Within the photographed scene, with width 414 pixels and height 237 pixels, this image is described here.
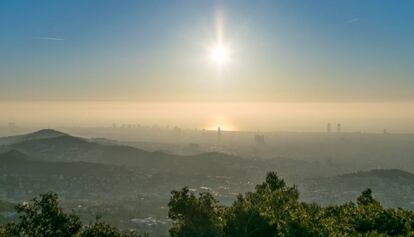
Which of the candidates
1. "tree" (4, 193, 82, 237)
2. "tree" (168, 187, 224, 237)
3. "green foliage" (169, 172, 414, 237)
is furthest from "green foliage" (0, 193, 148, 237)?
"green foliage" (169, 172, 414, 237)

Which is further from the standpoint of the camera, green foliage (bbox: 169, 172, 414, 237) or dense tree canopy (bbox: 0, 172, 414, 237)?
dense tree canopy (bbox: 0, 172, 414, 237)

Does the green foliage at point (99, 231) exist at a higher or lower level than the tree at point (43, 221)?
lower

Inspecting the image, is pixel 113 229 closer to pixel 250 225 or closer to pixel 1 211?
pixel 250 225

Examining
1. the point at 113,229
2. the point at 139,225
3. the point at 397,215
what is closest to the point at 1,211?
the point at 139,225

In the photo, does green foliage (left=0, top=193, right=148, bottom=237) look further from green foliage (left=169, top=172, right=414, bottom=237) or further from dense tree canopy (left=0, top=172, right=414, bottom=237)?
green foliage (left=169, top=172, right=414, bottom=237)

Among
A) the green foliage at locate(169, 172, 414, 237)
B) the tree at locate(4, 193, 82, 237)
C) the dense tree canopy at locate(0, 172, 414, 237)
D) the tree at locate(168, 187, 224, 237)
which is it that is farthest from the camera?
the tree at locate(168, 187, 224, 237)

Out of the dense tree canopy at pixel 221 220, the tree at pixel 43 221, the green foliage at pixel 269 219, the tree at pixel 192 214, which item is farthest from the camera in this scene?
the tree at pixel 192 214

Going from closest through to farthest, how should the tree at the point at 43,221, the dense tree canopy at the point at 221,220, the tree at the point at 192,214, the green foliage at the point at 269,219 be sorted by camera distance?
the green foliage at the point at 269,219
the dense tree canopy at the point at 221,220
the tree at the point at 43,221
the tree at the point at 192,214

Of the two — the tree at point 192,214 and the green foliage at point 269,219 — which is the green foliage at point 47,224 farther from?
the green foliage at point 269,219

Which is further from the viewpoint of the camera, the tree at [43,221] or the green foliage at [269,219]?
the tree at [43,221]

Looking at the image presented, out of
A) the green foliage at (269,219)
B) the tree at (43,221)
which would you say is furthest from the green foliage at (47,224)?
the green foliage at (269,219)

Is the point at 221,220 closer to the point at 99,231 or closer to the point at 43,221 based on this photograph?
the point at 99,231
